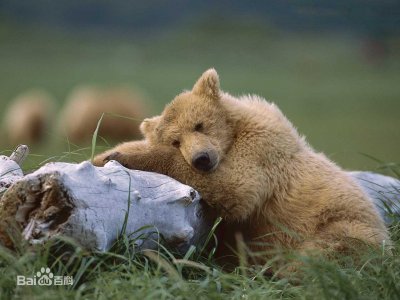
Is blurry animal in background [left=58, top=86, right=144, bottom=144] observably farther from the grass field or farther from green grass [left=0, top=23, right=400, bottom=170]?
the grass field

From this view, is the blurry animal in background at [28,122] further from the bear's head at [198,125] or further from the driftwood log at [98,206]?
the driftwood log at [98,206]

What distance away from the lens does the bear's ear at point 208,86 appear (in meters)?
5.35

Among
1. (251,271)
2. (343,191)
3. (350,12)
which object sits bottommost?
(251,271)

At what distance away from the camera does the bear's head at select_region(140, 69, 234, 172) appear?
504 cm

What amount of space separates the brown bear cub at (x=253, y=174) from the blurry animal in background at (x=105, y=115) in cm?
1433

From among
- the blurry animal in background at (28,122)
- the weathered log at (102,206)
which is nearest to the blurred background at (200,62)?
the blurry animal in background at (28,122)

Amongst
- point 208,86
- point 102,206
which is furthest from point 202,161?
point 102,206

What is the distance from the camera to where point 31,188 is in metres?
4.14

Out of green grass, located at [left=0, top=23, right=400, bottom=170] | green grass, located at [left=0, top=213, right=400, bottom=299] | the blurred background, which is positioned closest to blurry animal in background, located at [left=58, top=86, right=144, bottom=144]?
Result: the blurred background

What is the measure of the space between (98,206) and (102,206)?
4 cm

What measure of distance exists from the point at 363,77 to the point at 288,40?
1203 centimetres

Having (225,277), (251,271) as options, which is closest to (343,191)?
(251,271)

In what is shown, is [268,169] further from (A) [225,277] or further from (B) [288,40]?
(B) [288,40]

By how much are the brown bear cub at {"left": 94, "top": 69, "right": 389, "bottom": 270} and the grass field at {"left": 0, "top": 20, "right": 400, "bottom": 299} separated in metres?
0.31
